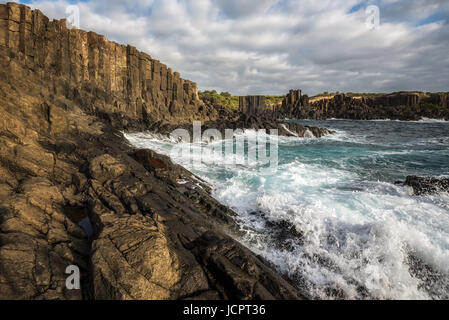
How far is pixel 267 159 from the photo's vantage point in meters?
A: 15.9

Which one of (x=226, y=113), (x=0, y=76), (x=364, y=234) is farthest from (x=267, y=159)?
(x=226, y=113)

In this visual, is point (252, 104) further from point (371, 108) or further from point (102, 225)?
point (102, 225)

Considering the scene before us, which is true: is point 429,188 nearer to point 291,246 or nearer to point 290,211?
point 290,211

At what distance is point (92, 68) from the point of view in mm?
20062

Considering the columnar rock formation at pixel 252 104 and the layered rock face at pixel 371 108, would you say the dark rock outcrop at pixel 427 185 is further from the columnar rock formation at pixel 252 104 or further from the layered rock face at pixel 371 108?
the layered rock face at pixel 371 108

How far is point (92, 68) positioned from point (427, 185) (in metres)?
25.0

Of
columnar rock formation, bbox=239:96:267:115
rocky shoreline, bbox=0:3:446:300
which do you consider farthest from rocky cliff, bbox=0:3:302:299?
columnar rock formation, bbox=239:96:267:115

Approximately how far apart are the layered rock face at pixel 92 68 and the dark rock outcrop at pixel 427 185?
20579 mm

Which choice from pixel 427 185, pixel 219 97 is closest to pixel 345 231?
pixel 427 185

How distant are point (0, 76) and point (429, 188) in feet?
54.4

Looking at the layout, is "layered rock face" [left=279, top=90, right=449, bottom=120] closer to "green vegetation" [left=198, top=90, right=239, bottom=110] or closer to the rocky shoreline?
"green vegetation" [left=198, top=90, right=239, bottom=110]

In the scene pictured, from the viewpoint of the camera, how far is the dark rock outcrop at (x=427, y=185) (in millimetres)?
8719

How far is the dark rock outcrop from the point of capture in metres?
8.72

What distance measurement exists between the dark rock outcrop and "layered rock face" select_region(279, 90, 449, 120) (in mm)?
83365
